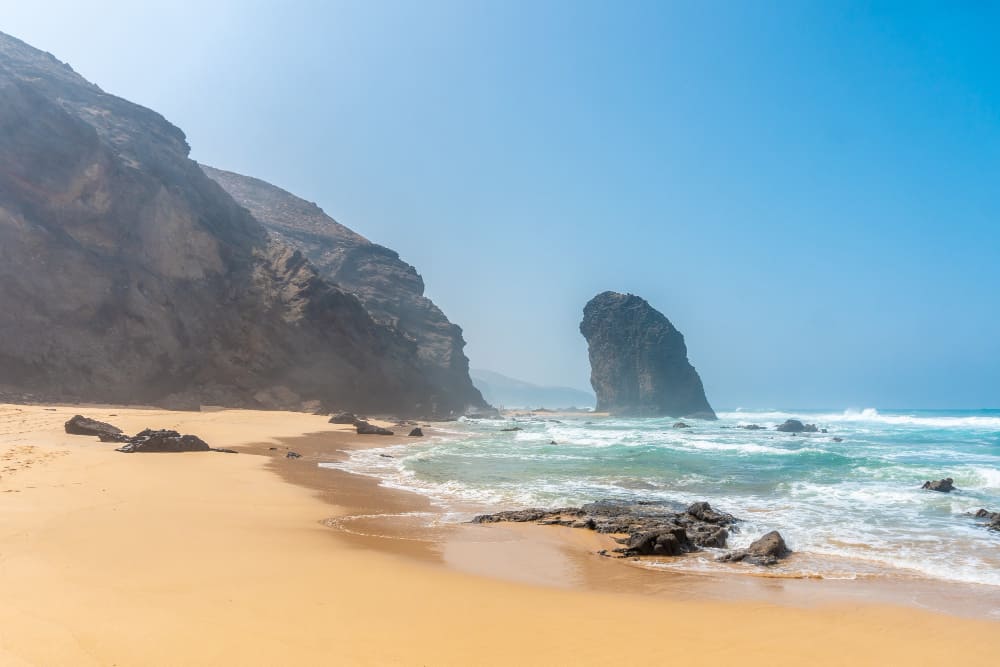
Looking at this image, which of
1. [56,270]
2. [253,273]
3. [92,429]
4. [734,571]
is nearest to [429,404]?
[253,273]

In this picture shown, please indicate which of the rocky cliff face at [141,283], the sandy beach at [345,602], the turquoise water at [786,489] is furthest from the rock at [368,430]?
the sandy beach at [345,602]

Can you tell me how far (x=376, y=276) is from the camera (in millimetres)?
77938

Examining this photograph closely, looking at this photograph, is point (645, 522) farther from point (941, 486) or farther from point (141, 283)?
point (141, 283)

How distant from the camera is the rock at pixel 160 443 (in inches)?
546

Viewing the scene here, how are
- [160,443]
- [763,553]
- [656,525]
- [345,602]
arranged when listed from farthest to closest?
[160,443], [656,525], [763,553], [345,602]

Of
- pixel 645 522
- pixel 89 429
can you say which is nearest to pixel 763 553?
pixel 645 522

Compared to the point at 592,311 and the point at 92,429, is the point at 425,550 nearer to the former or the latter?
the point at 92,429

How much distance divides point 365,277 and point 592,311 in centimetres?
5460

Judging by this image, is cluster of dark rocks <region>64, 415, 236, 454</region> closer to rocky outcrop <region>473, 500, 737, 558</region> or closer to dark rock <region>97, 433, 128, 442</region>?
dark rock <region>97, 433, 128, 442</region>

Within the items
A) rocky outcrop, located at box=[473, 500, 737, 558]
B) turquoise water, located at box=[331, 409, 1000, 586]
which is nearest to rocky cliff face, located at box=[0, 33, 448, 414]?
turquoise water, located at box=[331, 409, 1000, 586]

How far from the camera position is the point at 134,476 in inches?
401

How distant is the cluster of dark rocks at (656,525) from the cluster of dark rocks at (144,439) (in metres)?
9.70

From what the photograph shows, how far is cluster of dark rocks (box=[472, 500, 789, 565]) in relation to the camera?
7.89 m

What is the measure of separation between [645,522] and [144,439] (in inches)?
506
